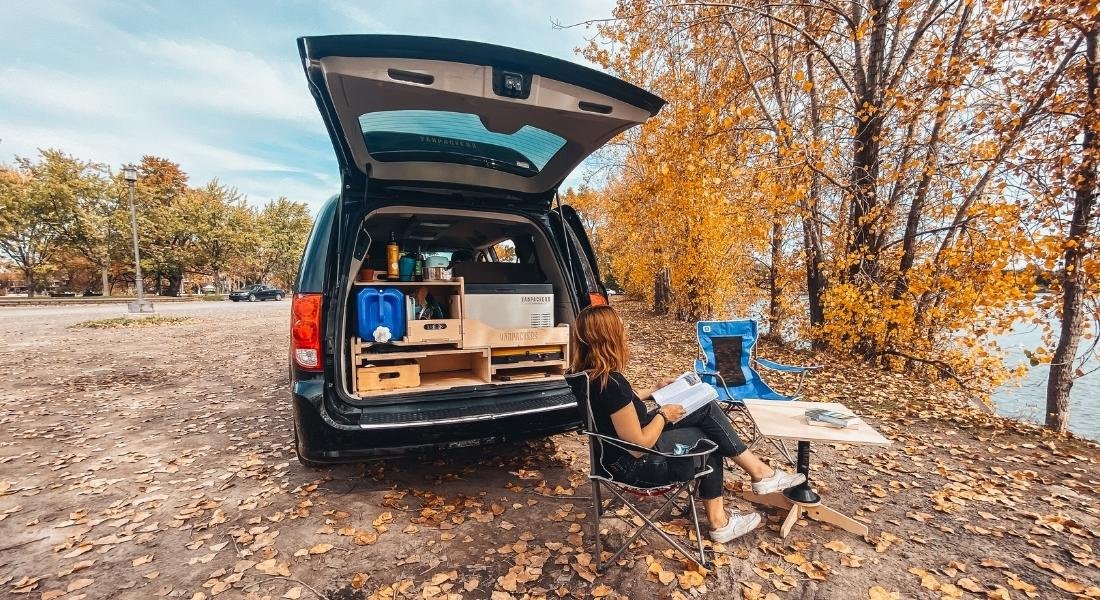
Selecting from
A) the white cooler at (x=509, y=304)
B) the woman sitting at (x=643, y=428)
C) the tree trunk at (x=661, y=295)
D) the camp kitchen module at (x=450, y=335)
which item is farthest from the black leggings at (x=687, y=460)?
the tree trunk at (x=661, y=295)

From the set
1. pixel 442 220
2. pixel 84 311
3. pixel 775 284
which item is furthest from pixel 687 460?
pixel 84 311

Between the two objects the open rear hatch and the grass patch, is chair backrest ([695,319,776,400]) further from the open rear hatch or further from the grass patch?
the grass patch

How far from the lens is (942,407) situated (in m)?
4.83

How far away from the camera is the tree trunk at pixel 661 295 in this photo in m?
16.8

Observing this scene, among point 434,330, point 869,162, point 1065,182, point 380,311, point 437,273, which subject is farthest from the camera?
A: point 869,162

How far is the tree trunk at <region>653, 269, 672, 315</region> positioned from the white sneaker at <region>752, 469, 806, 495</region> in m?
14.3

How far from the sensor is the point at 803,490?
106 inches

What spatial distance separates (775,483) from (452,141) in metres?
2.73

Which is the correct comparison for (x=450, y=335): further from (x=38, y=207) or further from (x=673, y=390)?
(x=38, y=207)

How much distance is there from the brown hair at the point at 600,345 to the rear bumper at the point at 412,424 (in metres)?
0.64

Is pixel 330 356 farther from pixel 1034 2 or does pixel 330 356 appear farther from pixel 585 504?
pixel 1034 2

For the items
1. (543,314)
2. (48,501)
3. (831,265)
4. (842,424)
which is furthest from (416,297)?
(831,265)

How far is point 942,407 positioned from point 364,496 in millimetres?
5682

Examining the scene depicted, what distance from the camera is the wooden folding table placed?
2.43 m
